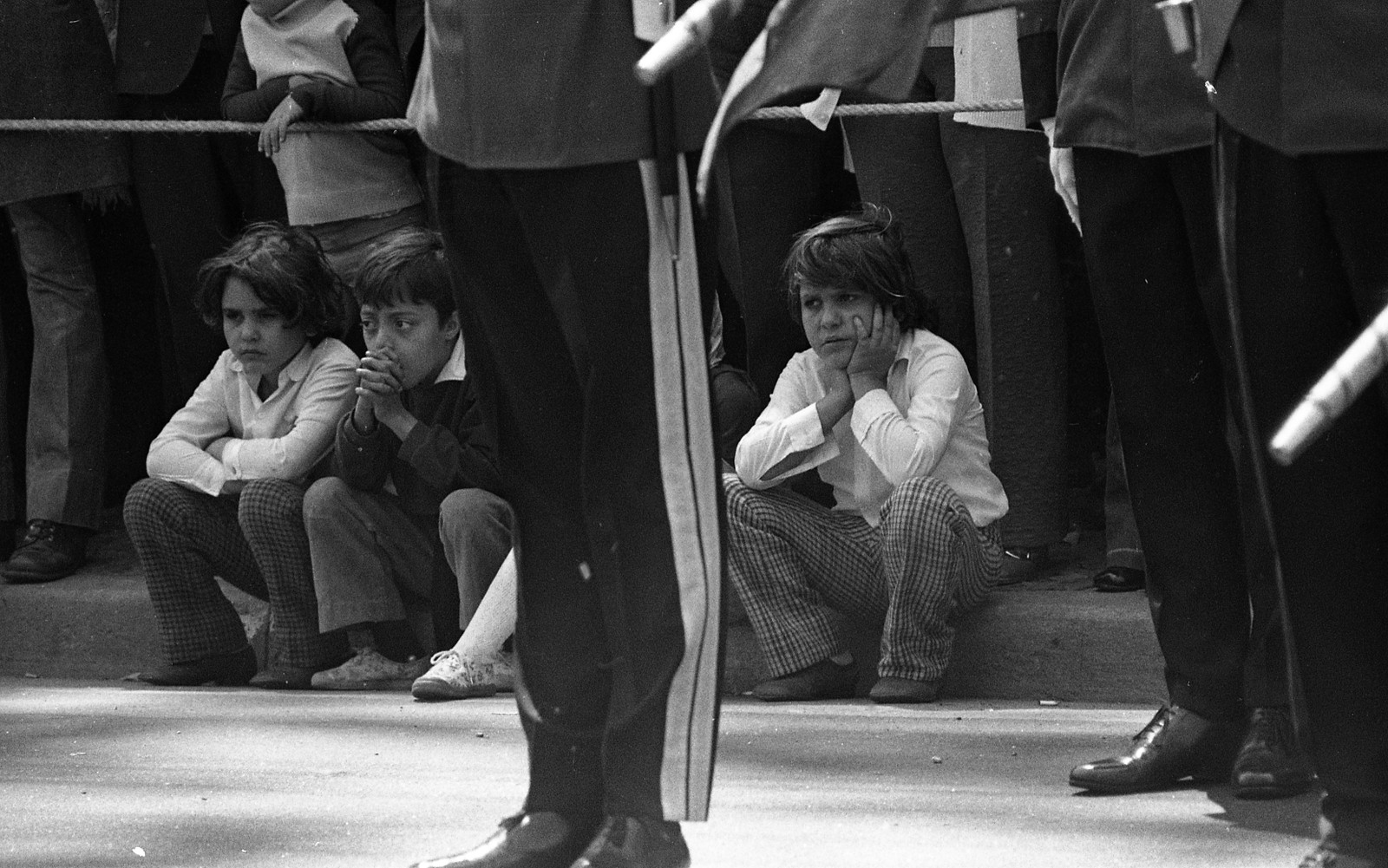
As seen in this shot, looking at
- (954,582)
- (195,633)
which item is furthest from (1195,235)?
(195,633)

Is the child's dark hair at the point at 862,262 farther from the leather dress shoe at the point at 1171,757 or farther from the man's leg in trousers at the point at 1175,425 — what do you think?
the leather dress shoe at the point at 1171,757

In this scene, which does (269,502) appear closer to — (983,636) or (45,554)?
(45,554)

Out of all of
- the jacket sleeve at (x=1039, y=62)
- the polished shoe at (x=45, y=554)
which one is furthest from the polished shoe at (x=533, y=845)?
the polished shoe at (x=45, y=554)

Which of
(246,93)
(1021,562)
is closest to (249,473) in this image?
(246,93)

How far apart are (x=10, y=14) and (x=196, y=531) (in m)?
1.47

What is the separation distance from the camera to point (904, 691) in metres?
3.97

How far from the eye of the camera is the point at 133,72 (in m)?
5.15

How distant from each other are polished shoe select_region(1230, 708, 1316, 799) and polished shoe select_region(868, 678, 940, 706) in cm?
Result: 105

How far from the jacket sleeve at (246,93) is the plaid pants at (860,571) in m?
1.51

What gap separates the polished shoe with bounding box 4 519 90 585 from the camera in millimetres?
4996

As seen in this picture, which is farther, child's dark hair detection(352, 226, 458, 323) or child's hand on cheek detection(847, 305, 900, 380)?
child's dark hair detection(352, 226, 458, 323)

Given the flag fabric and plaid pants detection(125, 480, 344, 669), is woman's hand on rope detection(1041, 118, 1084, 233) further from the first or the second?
plaid pants detection(125, 480, 344, 669)

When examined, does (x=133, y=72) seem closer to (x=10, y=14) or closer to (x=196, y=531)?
(x=10, y=14)

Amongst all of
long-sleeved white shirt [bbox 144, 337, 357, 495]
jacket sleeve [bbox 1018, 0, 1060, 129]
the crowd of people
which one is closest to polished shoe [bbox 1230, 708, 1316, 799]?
the crowd of people
